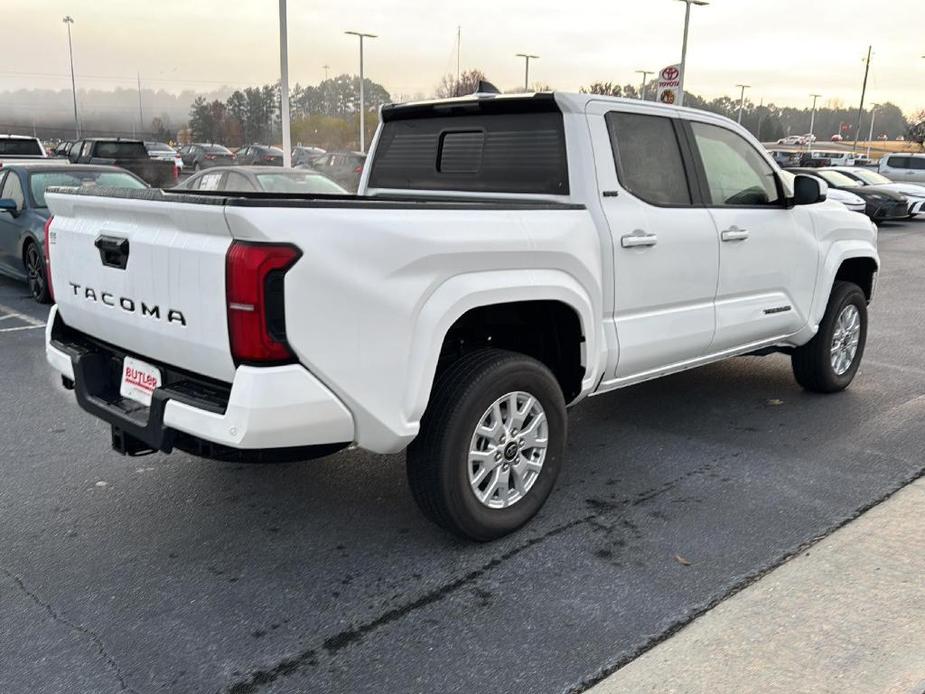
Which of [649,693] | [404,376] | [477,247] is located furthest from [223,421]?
[649,693]

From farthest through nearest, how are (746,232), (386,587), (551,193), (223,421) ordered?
(746,232), (551,193), (386,587), (223,421)

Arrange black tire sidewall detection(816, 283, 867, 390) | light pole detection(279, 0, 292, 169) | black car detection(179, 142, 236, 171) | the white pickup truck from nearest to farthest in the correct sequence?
the white pickup truck
black tire sidewall detection(816, 283, 867, 390)
light pole detection(279, 0, 292, 169)
black car detection(179, 142, 236, 171)

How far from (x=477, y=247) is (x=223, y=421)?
116cm

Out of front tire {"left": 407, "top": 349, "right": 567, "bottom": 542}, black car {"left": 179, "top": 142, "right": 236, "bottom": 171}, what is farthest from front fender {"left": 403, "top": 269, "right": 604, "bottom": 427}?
black car {"left": 179, "top": 142, "right": 236, "bottom": 171}

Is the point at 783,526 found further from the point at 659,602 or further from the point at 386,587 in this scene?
the point at 386,587

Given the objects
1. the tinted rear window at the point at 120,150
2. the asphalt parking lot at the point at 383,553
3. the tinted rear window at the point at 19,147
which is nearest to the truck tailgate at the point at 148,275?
the asphalt parking lot at the point at 383,553

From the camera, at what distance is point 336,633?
2.92 meters

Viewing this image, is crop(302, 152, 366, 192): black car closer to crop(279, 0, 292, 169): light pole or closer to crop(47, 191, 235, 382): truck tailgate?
crop(279, 0, 292, 169): light pole

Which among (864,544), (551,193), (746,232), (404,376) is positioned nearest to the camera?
(404,376)

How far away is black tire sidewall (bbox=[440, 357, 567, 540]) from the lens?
3.28 metres

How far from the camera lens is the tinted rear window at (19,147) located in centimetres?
1969

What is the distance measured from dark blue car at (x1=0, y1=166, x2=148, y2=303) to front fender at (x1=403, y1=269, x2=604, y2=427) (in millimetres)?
6762

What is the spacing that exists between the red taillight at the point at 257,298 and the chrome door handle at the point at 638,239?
5.90ft

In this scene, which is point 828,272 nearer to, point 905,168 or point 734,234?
point 734,234
